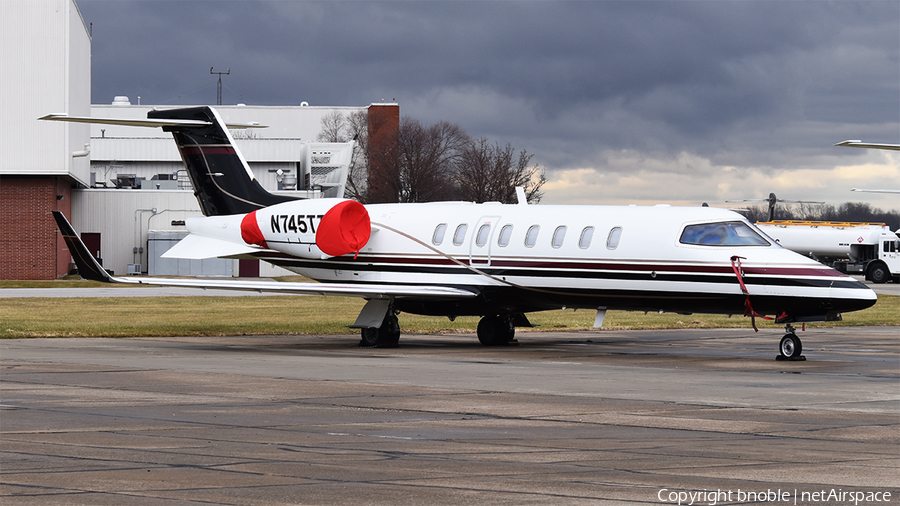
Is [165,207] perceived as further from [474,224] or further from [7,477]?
[7,477]

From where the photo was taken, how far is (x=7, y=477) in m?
7.78

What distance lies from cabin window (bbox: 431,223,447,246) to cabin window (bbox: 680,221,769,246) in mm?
5190

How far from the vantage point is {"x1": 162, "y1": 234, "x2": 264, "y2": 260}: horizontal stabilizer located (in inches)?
916

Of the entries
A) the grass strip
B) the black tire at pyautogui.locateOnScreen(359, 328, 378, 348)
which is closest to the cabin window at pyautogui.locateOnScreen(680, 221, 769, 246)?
the black tire at pyautogui.locateOnScreen(359, 328, 378, 348)

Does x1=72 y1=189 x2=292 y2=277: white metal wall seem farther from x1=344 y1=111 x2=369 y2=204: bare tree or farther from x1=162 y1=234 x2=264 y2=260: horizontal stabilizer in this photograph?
x1=344 y1=111 x2=369 y2=204: bare tree

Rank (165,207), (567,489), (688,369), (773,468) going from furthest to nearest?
(165,207) → (688,369) → (773,468) → (567,489)

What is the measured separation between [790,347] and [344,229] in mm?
9274

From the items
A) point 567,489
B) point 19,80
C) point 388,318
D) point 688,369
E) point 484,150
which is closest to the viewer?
point 567,489

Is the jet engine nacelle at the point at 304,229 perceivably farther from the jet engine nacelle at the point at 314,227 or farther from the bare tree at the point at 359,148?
the bare tree at the point at 359,148

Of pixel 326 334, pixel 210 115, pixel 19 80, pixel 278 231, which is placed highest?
pixel 19 80

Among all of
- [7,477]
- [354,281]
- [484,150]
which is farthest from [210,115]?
[484,150]

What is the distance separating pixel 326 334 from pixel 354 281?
122 inches

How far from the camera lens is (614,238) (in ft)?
63.6

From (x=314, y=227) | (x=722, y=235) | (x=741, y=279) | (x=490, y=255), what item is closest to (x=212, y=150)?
(x=314, y=227)
